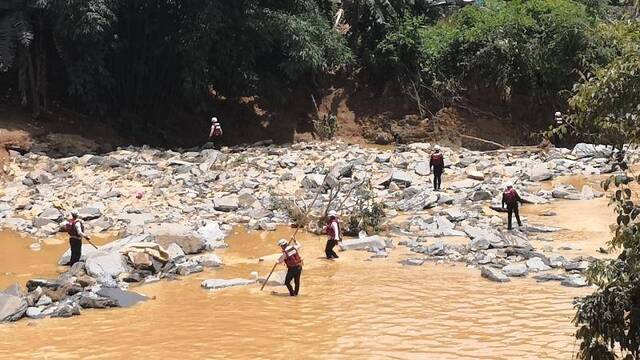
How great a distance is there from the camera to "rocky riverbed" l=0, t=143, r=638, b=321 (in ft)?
38.2

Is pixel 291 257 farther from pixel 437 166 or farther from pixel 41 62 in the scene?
pixel 41 62

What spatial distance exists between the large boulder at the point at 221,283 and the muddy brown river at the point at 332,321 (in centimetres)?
19

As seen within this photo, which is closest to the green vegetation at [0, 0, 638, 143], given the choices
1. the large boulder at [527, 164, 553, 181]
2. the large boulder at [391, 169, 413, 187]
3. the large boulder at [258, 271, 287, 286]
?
the large boulder at [527, 164, 553, 181]

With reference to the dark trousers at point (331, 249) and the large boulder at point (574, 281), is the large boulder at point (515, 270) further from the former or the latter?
the dark trousers at point (331, 249)

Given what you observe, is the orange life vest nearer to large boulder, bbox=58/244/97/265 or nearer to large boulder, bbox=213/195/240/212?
large boulder, bbox=58/244/97/265

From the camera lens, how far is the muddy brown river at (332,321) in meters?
8.09

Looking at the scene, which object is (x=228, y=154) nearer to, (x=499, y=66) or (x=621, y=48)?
(x=499, y=66)

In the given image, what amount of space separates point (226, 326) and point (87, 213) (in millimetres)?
8774

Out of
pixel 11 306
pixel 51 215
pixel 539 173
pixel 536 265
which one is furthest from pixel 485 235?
pixel 51 215

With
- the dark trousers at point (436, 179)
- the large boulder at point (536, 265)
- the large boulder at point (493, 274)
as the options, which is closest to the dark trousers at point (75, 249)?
the large boulder at point (493, 274)

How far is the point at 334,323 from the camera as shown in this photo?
30.3 ft

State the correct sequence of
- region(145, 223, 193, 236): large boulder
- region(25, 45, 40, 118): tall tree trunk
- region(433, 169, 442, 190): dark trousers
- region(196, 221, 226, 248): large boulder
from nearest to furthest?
region(145, 223, 193, 236): large boulder → region(196, 221, 226, 248): large boulder → region(433, 169, 442, 190): dark trousers → region(25, 45, 40, 118): tall tree trunk

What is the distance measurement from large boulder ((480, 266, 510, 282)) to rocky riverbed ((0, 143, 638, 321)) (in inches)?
1.0

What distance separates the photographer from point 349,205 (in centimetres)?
1711
